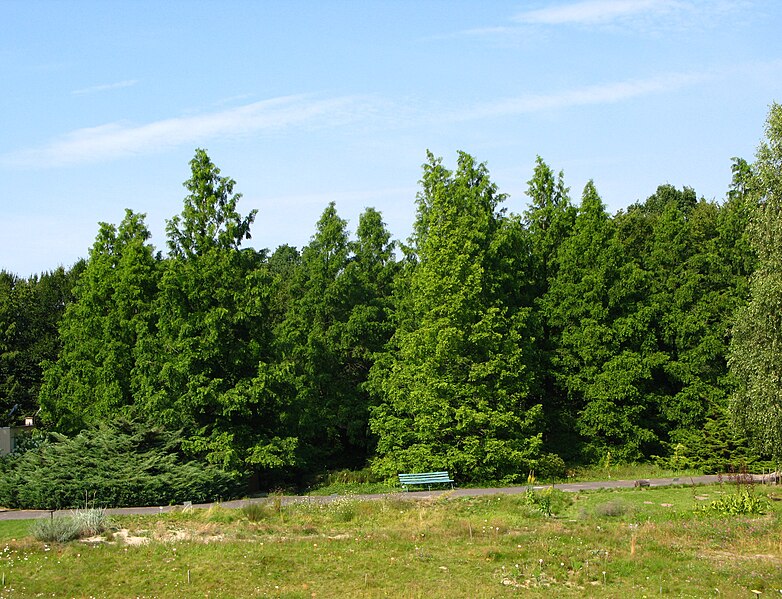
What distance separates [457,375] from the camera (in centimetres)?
3544

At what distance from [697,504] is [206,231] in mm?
21450

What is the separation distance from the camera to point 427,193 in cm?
4031

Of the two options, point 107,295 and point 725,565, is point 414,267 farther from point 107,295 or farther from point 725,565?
point 725,565

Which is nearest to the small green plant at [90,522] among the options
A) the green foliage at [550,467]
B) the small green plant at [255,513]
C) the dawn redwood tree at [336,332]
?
the small green plant at [255,513]

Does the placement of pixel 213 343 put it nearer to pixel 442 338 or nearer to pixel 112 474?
pixel 112 474

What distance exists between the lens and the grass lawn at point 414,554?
17062 millimetres

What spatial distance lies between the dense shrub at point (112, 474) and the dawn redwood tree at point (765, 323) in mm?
19332

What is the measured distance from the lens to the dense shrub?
92.4 feet

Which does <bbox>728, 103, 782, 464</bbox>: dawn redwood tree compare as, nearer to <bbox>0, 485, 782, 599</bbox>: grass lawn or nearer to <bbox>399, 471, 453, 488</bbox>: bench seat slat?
<bbox>0, 485, 782, 599</bbox>: grass lawn

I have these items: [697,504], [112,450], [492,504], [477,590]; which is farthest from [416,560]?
[112,450]

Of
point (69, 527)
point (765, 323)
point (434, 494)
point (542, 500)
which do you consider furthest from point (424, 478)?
point (69, 527)

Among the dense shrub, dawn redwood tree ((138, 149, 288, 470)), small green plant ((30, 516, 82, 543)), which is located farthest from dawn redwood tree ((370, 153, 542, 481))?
small green plant ((30, 516, 82, 543))

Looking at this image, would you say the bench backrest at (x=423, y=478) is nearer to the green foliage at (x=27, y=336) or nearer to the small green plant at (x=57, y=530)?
the small green plant at (x=57, y=530)

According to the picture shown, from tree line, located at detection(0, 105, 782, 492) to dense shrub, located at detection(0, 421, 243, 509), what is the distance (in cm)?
137
